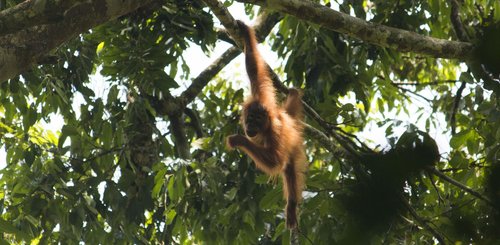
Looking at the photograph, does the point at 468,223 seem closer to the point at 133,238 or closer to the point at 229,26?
the point at 229,26

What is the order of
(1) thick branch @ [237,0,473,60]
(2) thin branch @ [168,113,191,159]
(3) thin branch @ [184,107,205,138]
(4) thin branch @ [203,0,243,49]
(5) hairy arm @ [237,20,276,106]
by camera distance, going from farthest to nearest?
1. (3) thin branch @ [184,107,205,138]
2. (2) thin branch @ [168,113,191,159]
3. (5) hairy arm @ [237,20,276,106]
4. (4) thin branch @ [203,0,243,49]
5. (1) thick branch @ [237,0,473,60]

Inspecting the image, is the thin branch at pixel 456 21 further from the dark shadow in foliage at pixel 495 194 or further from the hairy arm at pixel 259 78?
the dark shadow in foliage at pixel 495 194

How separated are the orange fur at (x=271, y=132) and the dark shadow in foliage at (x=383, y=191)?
4859mm

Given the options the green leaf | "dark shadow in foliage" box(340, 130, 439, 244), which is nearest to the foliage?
the green leaf

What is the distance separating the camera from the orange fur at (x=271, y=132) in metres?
5.95

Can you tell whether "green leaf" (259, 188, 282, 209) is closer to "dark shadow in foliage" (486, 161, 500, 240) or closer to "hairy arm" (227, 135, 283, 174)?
"hairy arm" (227, 135, 283, 174)

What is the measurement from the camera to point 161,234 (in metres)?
7.13

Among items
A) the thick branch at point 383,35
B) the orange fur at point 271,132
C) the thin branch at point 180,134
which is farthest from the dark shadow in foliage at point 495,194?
the thin branch at point 180,134

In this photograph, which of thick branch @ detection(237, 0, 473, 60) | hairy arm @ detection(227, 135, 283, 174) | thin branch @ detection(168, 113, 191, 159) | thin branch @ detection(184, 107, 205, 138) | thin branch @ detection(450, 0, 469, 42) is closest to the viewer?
thick branch @ detection(237, 0, 473, 60)

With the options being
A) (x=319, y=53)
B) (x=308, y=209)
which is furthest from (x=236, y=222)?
(x=319, y=53)

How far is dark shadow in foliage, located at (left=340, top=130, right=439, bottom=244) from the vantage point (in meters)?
0.74

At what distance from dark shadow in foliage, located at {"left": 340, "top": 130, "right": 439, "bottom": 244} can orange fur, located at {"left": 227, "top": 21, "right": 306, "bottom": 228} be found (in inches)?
191

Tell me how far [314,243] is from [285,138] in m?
1.25

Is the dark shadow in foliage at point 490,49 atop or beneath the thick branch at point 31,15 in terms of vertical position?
beneath
